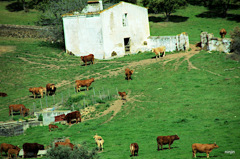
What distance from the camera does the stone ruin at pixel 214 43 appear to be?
44.6 metres

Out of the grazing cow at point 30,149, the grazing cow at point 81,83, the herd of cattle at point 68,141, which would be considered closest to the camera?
the herd of cattle at point 68,141

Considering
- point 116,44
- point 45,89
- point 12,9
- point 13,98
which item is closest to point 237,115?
point 45,89

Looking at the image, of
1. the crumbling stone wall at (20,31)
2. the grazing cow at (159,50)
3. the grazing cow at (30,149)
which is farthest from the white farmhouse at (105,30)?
the grazing cow at (30,149)

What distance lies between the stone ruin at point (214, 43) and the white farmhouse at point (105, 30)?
1116 cm

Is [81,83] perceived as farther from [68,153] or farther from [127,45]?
[68,153]

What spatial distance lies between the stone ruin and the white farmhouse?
11.2m

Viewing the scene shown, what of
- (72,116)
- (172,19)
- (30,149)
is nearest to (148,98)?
(72,116)

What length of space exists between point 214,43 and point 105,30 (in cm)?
1555

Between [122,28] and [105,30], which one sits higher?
[122,28]

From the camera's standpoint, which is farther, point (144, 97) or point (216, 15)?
point (216, 15)

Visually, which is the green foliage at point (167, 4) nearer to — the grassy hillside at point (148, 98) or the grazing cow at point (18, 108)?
the grassy hillside at point (148, 98)

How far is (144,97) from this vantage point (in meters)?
35.7

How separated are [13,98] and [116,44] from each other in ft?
61.7

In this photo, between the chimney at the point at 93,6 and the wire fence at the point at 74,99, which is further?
the chimney at the point at 93,6
